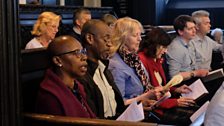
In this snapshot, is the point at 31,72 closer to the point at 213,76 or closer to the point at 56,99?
the point at 56,99

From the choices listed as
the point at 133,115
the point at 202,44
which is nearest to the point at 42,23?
the point at 202,44

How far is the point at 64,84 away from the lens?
7.03 ft

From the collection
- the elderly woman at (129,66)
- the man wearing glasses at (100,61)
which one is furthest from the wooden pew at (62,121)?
the elderly woman at (129,66)

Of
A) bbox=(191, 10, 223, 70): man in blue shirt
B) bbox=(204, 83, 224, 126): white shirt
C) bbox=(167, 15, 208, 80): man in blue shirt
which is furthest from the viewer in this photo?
bbox=(191, 10, 223, 70): man in blue shirt

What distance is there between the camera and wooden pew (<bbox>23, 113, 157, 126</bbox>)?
6.25ft

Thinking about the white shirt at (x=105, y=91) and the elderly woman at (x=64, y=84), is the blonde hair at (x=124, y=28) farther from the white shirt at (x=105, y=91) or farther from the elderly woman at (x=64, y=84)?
the elderly woman at (x=64, y=84)

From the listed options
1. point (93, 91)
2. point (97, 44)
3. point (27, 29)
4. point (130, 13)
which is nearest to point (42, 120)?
point (93, 91)

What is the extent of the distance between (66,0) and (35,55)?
5.73 metres

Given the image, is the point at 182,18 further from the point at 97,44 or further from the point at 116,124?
the point at 116,124

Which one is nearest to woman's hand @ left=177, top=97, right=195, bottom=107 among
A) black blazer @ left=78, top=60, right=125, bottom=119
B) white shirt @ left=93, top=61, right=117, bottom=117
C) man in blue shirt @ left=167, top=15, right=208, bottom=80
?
man in blue shirt @ left=167, top=15, right=208, bottom=80

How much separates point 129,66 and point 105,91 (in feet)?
1.58

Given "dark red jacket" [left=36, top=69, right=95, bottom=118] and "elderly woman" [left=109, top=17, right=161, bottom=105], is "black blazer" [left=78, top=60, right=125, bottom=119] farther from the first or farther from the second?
"elderly woman" [left=109, top=17, right=161, bottom=105]

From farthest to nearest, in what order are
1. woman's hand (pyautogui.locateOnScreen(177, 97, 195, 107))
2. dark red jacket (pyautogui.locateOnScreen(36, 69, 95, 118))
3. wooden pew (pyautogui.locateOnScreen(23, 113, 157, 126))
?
1. woman's hand (pyautogui.locateOnScreen(177, 97, 195, 107))
2. dark red jacket (pyautogui.locateOnScreen(36, 69, 95, 118))
3. wooden pew (pyautogui.locateOnScreen(23, 113, 157, 126))

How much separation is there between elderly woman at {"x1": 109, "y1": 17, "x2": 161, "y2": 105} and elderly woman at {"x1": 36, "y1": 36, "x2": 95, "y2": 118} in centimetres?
67
